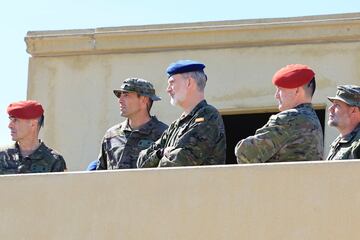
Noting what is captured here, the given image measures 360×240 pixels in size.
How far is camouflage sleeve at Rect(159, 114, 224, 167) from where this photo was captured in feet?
25.1

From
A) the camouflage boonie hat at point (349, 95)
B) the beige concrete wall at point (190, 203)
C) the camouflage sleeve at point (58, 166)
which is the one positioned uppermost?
the camouflage boonie hat at point (349, 95)

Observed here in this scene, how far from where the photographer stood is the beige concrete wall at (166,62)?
35.1ft

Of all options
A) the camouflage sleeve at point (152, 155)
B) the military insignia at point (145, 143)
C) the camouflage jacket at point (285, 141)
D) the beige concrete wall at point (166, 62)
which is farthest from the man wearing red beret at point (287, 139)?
the beige concrete wall at point (166, 62)

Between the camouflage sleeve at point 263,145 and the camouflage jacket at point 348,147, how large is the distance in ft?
1.09

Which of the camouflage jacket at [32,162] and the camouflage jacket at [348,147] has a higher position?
the camouflage jacket at [348,147]

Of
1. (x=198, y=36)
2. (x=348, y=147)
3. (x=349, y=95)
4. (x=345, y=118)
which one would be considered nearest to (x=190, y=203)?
(x=348, y=147)

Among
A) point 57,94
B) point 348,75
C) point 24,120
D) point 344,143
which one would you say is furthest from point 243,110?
point 344,143

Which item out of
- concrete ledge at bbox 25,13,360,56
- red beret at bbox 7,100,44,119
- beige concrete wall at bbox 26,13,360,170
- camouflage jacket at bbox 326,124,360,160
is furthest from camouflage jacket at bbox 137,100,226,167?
concrete ledge at bbox 25,13,360,56

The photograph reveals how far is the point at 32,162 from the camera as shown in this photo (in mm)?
8750

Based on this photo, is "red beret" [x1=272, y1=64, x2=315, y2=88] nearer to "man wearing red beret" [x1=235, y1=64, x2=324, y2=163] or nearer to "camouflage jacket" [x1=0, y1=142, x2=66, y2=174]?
"man wearing red beret" [x1=235, y1=64, x2=324, y2=163]

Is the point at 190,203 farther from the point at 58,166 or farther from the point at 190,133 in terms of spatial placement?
the point at 58,166

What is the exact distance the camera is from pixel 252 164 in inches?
282

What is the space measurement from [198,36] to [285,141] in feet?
12.0

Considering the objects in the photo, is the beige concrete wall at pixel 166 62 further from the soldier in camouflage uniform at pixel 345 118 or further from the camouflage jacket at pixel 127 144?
the soldier in camouflage uniform at pixel 345 118
